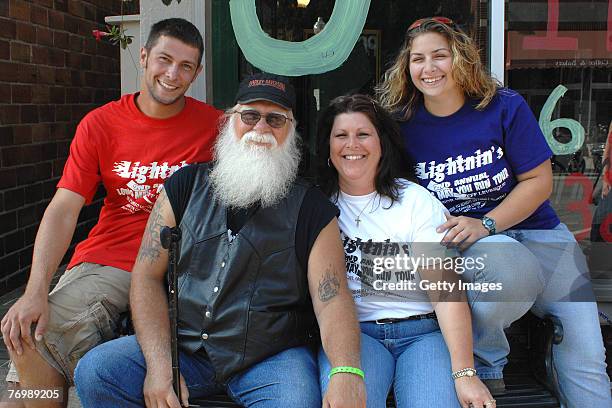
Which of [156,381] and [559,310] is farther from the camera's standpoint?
[559,310]

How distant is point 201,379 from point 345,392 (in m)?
0.59

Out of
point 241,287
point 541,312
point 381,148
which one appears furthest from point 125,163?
point 541,312

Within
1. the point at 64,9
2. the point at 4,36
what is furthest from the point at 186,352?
the point at 64,9

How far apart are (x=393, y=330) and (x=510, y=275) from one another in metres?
0.49

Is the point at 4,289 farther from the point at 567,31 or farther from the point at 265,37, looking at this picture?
the point at 567,31

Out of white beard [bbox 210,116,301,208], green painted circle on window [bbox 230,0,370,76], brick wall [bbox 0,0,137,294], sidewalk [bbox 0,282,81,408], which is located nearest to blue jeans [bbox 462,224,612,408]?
white beard [bbox 210,116,301,208]

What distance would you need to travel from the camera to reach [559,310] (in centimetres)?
271

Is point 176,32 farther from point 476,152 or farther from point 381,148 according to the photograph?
point 476,152

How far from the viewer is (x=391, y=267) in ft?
8.67

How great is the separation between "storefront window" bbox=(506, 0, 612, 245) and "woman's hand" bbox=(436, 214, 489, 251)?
1.49m

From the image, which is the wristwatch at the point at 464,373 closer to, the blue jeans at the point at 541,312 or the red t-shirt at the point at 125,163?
the blue jeans at the point at 541,312

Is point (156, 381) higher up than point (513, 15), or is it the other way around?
point (513, 15)

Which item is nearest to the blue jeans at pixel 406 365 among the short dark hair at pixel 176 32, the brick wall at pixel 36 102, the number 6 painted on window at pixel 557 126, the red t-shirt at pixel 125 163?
the red t-shirt at pixel 125 163

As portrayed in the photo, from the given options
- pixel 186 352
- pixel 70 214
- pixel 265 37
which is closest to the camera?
pixel 186 352
